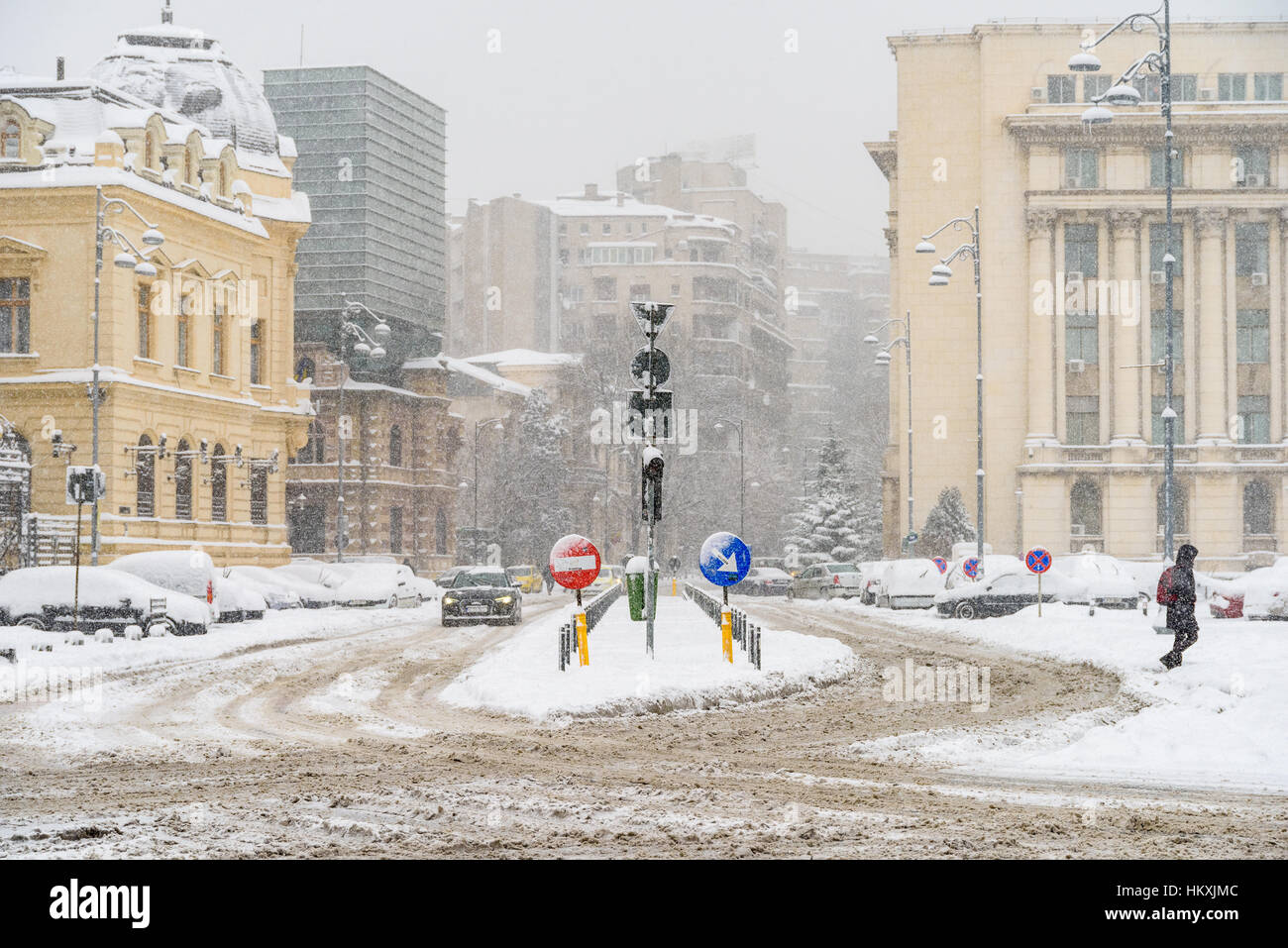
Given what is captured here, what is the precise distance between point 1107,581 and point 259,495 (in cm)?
2941

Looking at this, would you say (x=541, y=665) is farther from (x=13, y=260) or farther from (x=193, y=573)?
(x=13, y=260)

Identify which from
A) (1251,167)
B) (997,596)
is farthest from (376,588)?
(1251,167)

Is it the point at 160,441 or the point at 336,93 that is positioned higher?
the point at 336,93

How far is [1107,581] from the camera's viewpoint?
138 feet

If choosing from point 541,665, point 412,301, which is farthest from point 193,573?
point 412,301

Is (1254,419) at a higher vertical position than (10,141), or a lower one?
lower

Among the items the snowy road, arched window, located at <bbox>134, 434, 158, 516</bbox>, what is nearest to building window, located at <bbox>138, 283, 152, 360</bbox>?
arched window, located at <bbox>134, 434, 158, 516</bbox>

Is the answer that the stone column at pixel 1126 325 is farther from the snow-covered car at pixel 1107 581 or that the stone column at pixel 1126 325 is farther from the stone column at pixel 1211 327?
the snow-covered car at pixel 1107 581

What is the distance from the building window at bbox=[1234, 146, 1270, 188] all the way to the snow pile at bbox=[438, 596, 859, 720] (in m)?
54.8

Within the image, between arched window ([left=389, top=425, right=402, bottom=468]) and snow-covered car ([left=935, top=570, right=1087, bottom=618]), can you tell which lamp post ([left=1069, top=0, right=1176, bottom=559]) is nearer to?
snow-covered car ([left=935, top=570, right=1087, bottom=618])

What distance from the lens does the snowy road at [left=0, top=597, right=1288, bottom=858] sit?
28.3 feet

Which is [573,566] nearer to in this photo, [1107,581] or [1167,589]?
[1167,589]

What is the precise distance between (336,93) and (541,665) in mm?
65017

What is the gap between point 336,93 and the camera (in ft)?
263
